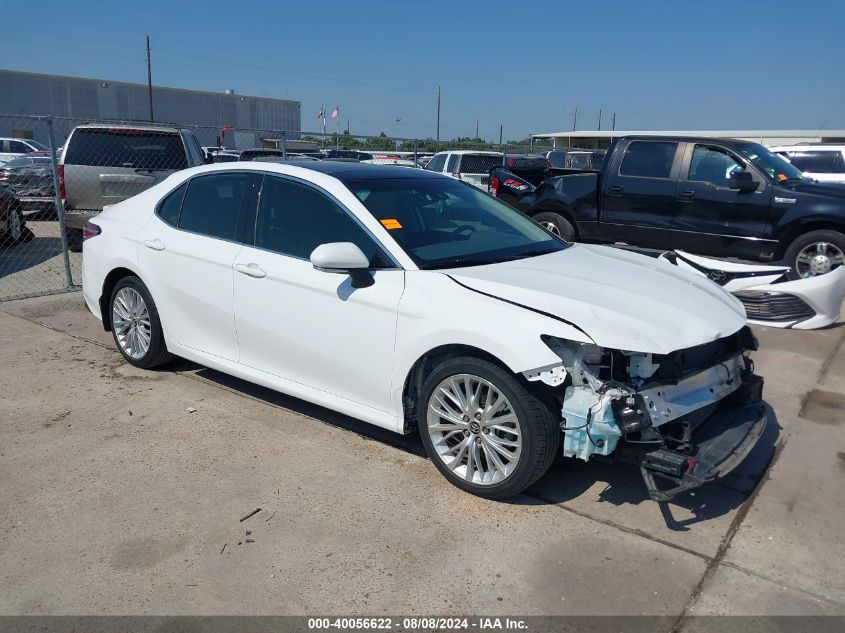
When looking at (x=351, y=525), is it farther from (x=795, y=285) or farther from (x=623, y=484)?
(x=795, y=285)

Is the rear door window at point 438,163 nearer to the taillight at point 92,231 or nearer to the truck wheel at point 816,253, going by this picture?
the truck wheel at point 816,253

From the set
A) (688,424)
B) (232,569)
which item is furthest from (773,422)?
(232,569)

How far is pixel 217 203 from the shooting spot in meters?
4.93

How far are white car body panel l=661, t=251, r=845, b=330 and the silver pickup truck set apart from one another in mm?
7054

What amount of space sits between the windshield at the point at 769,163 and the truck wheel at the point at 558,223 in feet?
7.48

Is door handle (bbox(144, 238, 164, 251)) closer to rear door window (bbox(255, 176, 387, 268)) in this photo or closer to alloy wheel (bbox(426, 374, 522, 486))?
rear door window (bbox(255, 176, 387, 268))

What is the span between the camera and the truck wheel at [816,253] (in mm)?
7980

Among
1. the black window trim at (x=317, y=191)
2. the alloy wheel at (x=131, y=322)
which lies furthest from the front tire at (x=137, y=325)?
the black window trim at (x=317, y=191)

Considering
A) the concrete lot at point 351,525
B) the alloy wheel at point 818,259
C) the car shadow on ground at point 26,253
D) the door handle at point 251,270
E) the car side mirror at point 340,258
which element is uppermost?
the car side mirror at point 340,258

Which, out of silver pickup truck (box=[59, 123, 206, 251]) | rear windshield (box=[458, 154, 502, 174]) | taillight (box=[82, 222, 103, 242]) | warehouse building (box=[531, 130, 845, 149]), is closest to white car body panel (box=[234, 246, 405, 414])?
taillight (box=[82, 222, 103, 242])

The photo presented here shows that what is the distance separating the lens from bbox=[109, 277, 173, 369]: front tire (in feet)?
17.4

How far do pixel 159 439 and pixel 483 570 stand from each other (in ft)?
7.60

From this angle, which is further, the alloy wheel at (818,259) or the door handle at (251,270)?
the alloy wheel at (818,259)

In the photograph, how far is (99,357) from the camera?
5996mm
